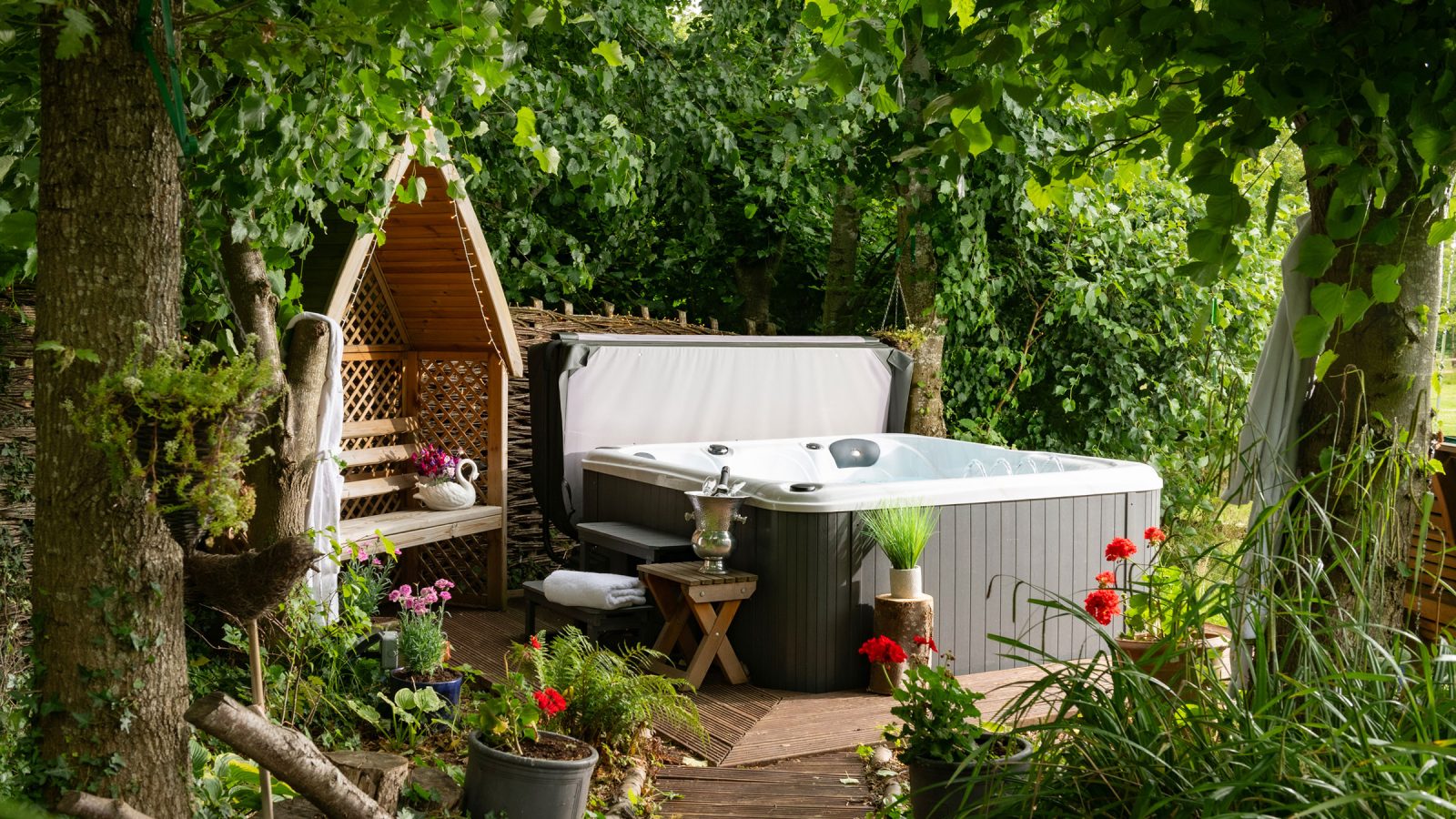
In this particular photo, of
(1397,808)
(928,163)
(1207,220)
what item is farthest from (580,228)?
(1397,808)

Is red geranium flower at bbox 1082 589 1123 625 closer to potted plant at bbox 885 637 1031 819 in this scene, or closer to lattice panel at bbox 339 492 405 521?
potted plant at bbox 885 637 1031 819

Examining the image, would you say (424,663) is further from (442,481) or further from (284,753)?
(442,481)

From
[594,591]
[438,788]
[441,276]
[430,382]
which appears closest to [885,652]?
[438,788]

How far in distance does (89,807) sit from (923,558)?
11.5ft

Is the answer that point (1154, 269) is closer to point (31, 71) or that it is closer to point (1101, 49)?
point (1101, 49)

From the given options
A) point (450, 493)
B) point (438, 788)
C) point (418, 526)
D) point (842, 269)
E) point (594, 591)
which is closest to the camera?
point (438, 788)

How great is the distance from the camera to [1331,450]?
229 cm

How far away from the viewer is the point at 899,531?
4699 mm

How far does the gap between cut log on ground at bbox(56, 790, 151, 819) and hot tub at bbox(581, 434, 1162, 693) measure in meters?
3.14

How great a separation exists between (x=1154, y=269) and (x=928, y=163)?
2.01 meters

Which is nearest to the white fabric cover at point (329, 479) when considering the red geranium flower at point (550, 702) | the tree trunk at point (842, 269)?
the red geranium flower at point (550, 702)

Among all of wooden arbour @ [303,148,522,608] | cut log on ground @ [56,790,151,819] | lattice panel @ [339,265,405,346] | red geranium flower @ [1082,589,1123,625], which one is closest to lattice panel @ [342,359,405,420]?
wooden arbour @ [303,148,522,608]

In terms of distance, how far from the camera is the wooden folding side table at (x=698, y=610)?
15.5 feet

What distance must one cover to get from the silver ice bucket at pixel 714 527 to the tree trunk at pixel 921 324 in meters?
2.98
